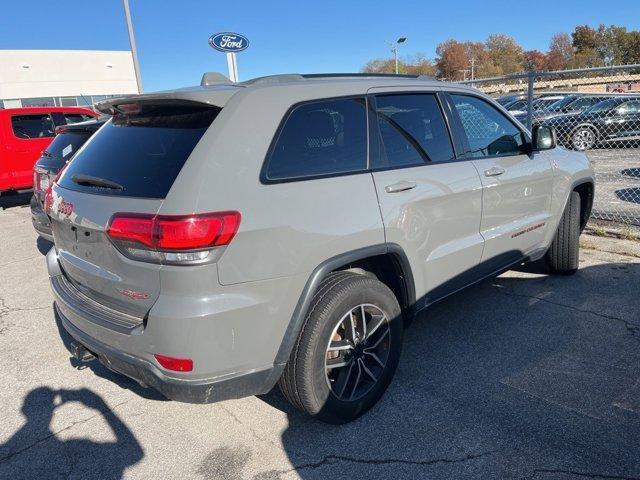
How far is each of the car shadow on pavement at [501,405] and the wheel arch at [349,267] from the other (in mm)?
563

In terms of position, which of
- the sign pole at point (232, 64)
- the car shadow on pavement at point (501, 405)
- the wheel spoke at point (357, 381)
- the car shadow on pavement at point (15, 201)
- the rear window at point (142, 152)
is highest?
the sign pole at point (232, 64)

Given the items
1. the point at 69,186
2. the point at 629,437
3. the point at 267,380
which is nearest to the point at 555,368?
the point at 629,437

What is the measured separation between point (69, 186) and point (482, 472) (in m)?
2.61

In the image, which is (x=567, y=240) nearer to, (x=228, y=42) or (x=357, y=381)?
(x=357, y=381)

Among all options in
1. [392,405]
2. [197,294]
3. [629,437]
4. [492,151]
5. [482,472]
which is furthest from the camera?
[492,151]

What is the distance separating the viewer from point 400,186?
2.83 m

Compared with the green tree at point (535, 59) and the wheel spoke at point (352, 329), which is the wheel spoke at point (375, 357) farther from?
the green tree at point (535, 59)

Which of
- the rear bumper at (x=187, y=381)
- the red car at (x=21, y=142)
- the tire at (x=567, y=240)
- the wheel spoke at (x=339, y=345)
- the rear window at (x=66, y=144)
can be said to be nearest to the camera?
the rear bumper at (x=187, y=381)

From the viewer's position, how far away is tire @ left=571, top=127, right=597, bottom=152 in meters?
13.6

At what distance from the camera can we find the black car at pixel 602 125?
1298 centimetres

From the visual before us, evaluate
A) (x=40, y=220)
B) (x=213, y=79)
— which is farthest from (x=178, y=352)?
(x=40, y=220)

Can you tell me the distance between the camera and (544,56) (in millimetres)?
98500

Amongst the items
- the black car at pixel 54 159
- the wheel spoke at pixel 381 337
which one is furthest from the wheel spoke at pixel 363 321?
the black car at pixel 54 159

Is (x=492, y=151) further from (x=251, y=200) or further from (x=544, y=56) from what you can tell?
(x=544, y=56)
